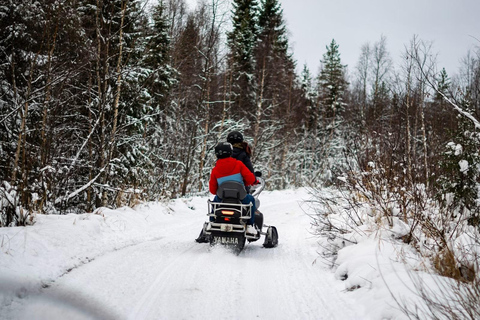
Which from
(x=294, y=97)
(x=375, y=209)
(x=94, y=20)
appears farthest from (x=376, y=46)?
(x=375, y=209)

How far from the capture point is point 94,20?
393 inches

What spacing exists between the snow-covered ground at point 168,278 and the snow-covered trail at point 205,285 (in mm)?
10


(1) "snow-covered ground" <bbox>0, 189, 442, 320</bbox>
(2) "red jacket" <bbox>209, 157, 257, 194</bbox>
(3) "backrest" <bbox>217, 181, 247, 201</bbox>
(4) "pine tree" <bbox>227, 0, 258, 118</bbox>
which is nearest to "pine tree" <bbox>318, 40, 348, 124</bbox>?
(4) "pine tree" <bbox>227, 0, 258, 118</bbox>

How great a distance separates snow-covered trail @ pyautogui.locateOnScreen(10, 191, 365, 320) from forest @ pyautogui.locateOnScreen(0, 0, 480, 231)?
1804 millimetres

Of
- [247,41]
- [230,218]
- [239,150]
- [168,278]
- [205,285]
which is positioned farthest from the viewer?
[247,41]

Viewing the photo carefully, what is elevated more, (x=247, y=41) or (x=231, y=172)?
A: (x=247, y=41)

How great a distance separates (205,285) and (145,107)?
31.5 feet

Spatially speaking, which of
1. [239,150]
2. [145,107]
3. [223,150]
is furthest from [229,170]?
[145,107]

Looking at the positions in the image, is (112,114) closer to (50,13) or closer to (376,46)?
(50,13)

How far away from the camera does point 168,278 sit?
12.1 feet

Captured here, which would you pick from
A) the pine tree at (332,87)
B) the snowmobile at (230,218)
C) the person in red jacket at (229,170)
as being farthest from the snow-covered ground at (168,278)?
the pine tree at (332,87)

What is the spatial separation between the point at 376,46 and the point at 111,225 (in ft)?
100

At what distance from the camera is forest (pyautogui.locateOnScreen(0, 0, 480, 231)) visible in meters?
5.38

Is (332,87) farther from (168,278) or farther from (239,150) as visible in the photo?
(168,278)
